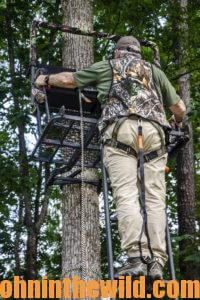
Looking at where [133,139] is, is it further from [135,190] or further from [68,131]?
[68,131]

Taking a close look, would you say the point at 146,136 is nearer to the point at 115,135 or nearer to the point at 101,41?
the point at 115,135

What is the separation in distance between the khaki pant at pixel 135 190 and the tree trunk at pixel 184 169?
5336 millimetres

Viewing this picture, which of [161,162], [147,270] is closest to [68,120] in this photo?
[161,162]

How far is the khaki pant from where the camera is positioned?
466cm

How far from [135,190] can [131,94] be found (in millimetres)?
881

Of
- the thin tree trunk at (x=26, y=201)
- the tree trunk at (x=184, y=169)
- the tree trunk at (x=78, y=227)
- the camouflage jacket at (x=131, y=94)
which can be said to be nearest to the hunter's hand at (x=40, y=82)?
the camouflage jacket at (x=131, y=94)

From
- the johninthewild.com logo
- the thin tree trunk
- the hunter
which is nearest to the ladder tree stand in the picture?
the hunter

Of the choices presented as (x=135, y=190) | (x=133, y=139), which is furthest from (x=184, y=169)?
(x=135, y=190)

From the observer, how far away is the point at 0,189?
39.2 ft

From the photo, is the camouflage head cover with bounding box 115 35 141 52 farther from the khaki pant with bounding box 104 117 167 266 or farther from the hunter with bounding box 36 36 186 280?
the khaki pant with bounding box 104 117 167 266

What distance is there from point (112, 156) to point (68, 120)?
1002 mm

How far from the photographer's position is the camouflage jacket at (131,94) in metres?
5.14

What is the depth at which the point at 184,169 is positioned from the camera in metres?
11.4

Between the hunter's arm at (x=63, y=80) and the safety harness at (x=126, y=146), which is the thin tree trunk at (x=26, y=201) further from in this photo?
the safety harness at (x=126, y=146)
